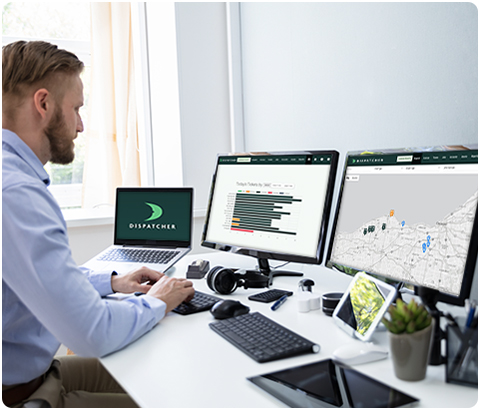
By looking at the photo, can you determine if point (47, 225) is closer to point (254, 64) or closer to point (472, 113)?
point (472, 113)

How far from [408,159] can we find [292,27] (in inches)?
50.6

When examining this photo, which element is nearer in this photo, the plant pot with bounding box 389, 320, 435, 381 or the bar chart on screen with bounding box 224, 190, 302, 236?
the plant pot with bounding box 389, 320, 435, 381

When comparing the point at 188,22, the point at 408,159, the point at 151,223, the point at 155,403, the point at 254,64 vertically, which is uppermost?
the point at 188,22

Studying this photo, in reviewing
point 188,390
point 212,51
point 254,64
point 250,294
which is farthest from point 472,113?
point 212,51

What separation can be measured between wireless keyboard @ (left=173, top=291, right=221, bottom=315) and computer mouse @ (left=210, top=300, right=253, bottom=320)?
0.21 feet

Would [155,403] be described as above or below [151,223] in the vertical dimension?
below

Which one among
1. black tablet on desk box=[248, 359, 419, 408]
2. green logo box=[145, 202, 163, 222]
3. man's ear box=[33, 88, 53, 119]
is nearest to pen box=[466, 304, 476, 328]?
black tablet on desk box=[248, 359, 419, 408]

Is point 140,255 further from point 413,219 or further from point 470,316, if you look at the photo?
point 470,316

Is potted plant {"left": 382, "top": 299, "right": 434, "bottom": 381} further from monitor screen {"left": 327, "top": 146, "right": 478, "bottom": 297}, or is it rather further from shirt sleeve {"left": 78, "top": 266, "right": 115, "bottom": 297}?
shirt sleeve {"left": 78, "top": 266, "right": 115, "bottom": 297}

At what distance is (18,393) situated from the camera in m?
1.03

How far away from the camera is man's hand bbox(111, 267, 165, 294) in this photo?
1.36 metres

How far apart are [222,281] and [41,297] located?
57 cm

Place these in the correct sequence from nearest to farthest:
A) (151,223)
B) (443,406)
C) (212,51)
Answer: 1. (443,406)
2. (151,223)
3. (212,51)

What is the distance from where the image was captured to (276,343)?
3.15 ft
